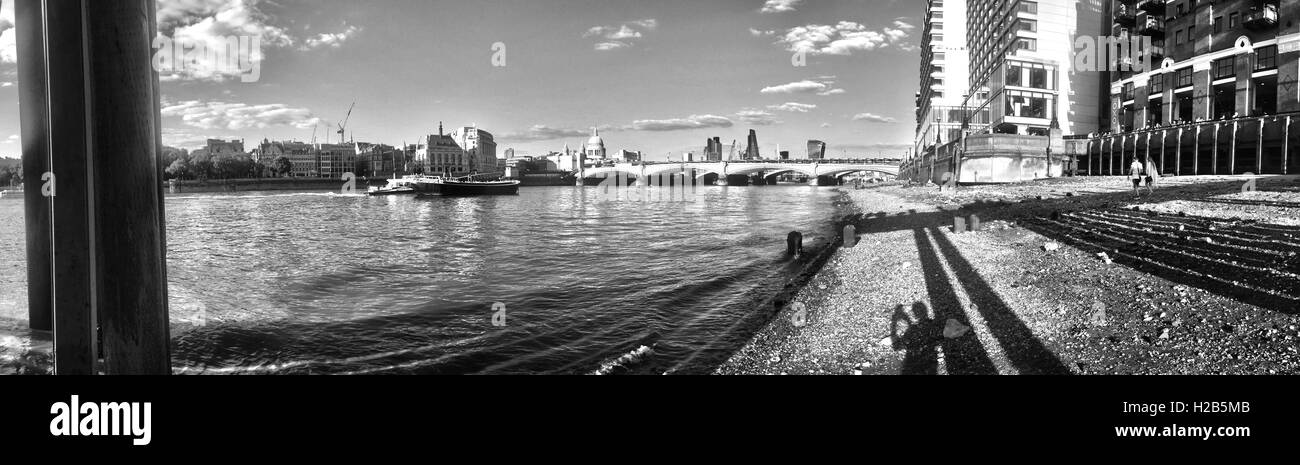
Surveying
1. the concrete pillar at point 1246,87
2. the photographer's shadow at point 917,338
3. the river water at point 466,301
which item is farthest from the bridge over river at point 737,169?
the photographer's shadow at point 917,338

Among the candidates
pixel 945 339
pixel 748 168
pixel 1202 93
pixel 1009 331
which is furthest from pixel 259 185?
pixel 1202 93

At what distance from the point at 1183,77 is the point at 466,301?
59900mm

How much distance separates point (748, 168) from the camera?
412ft

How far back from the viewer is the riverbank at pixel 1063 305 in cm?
623

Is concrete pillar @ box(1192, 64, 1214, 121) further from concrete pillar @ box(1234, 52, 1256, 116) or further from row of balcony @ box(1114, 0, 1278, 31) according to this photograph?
row of balcony @ box(1114, 0, 1278, 31)

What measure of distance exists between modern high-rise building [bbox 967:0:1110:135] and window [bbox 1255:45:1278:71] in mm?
14658

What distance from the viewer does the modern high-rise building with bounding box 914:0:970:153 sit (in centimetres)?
9350

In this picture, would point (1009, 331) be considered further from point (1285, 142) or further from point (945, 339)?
point (1285, 142)

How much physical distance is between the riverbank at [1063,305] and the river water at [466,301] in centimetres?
167

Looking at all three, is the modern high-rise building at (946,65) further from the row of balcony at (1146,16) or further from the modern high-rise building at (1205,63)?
the modern high-rise building at (1205,63)
